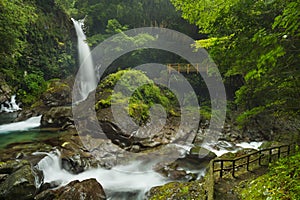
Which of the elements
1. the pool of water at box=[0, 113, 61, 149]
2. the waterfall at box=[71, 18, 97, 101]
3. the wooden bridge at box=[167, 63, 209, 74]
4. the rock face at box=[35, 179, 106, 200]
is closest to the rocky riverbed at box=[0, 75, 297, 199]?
the rock face at box=[35, 179, 106, 200]

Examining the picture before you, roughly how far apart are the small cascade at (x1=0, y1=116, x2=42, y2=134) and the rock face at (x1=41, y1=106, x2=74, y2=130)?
82 centimetres

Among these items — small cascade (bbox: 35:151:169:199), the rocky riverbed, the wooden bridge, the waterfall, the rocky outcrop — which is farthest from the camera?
the waterfall

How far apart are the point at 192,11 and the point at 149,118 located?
22.2 feet

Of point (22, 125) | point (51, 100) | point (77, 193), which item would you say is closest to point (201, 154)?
point (77, 193)

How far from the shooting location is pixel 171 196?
556cm

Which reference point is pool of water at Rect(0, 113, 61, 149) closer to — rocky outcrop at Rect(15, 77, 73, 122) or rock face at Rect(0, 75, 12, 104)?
rocky outcrop at Rect(15, 77, 73, 122)

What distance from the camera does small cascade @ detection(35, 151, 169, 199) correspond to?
6.89 meters

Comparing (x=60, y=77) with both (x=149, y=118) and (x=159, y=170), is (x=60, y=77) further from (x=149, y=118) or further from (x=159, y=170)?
(x=159, y=170)

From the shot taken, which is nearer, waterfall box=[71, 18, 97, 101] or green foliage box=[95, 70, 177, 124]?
green foliage box=[95, 70, 177, 124]

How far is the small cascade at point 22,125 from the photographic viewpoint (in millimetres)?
11552

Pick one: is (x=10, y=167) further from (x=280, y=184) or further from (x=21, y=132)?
(x=280, y=184)

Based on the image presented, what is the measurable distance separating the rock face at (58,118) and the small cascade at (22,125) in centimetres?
82

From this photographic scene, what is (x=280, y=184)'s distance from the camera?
13.6ft

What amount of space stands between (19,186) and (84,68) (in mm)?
16700
